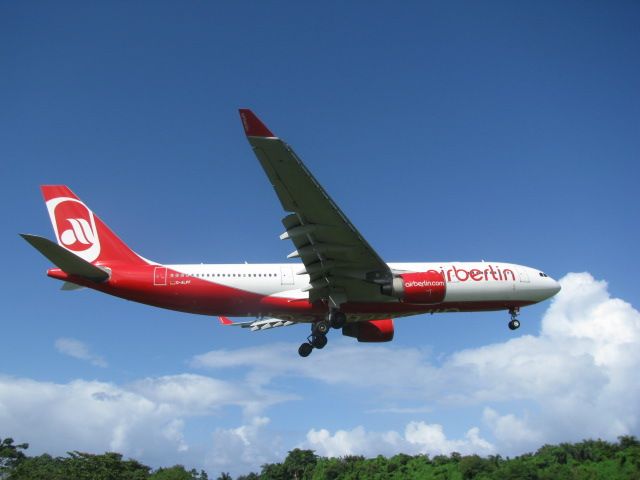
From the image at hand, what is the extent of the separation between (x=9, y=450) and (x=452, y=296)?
63.5 meters

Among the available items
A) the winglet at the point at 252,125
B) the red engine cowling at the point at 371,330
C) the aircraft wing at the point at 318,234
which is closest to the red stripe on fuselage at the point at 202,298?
the aircraft wing at the point at 318,234

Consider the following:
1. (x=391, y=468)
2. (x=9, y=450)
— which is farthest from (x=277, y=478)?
(x=9, y=450)

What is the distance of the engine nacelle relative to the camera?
28.2 meters

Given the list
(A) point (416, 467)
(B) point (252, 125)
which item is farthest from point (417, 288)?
(A) point (416, 467)

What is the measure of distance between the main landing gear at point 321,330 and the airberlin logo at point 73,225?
11.2 m

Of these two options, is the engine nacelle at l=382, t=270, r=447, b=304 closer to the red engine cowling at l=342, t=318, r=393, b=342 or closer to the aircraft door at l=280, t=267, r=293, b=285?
the aircraft door at l=280, t=267, r=293, b=285

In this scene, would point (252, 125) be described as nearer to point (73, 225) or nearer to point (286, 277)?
point (286, 277)

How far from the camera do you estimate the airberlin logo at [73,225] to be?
30.0 meters

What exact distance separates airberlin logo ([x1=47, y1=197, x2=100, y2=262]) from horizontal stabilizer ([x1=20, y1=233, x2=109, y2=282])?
96.8 inches

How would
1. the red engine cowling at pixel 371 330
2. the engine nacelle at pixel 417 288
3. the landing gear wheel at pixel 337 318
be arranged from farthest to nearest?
the red engine cowling at pixel 371 330 → the landing gear wheel at pixel 337 318 → the engine nacelle at pixel 417 288

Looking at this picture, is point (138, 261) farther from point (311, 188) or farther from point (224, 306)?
point (311, 188)

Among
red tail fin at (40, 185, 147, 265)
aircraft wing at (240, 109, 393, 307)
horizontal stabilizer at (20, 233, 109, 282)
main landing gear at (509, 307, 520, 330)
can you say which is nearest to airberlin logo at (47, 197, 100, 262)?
red tail fin at (40, 185, 147, 265)

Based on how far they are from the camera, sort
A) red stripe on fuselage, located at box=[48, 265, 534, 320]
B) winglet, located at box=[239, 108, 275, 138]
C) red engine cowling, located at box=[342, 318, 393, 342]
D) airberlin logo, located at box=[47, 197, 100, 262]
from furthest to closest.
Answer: red engine cowling, located at box=[342, 318, 393, 342]
airberlin logo, located at box=[47, 197, 100, 262]
red stripe on fuselage, located at box=[48, 265, 534, 320]
winglet, located at box=[239, 108, 275, 138]

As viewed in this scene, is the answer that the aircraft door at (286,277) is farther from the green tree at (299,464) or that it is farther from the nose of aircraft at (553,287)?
the green tree at (299,464)
